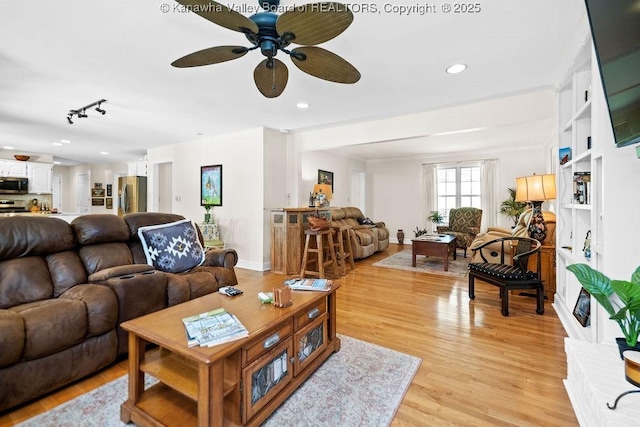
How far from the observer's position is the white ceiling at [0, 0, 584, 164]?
190 centimetres

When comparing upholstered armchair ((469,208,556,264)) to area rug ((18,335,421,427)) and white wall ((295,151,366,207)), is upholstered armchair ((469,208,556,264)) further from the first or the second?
white wall ((295,151,366,207))

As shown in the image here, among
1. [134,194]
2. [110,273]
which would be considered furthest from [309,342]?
[134,194]

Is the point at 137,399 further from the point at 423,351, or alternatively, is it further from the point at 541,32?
the point at 541,32

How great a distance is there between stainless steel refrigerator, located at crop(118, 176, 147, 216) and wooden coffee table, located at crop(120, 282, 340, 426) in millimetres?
6341

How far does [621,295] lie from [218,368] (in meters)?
1.61

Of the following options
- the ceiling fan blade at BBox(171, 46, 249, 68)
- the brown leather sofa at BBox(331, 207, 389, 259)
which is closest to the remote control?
the ceiling fan blade at BBox(171, 46, 249, 68)

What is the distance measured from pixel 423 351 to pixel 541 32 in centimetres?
249

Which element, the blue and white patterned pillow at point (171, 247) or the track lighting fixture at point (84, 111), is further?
the track lighting fixture at point (84, 111)

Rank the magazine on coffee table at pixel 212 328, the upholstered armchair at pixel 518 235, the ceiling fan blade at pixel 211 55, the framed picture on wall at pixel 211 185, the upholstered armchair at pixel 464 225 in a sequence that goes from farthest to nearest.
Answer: the upholstered armchair at pixel 464 225 < the framed picture on wall at pixel 211 185 < the upholstered armchair at pixel 518 235 < the ceiling fan blade at pixel 211 55 < the magazine on coffee table at pixel 212 328

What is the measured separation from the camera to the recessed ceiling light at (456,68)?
2579 mm

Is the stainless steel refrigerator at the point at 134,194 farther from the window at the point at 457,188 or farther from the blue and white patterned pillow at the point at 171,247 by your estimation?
the window at the point at 457,188

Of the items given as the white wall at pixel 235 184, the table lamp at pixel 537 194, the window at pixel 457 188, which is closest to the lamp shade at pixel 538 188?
the table lamp at pixel 537 194

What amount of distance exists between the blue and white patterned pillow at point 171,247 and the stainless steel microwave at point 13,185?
636cm

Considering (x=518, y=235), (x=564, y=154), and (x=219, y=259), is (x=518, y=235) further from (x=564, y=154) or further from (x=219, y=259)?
(x=219, y=259)
